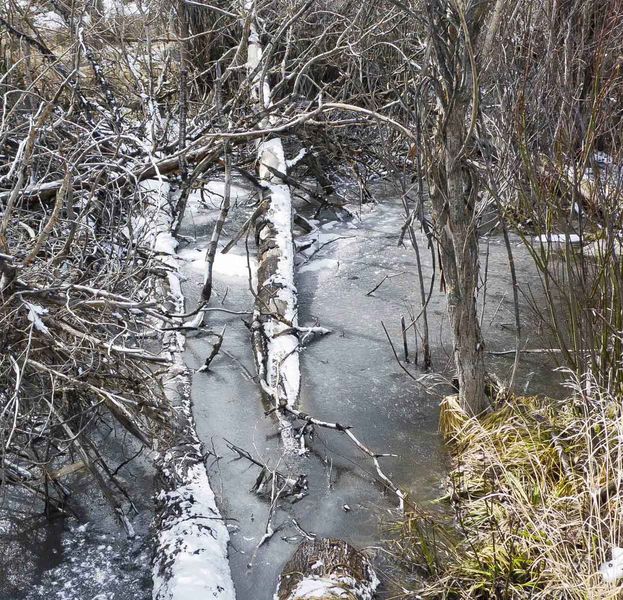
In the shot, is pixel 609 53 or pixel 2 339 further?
pixel 609 53

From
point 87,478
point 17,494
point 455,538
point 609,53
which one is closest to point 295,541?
point 455,538

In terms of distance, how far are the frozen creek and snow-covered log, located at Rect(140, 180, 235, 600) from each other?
19 cm

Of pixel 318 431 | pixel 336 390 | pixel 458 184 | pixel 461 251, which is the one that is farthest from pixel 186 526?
pixel 458 184

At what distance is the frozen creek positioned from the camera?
4277 millimetres

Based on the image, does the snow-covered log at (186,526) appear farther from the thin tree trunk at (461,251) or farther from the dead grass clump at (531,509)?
the thin tree trunk at (461,251)

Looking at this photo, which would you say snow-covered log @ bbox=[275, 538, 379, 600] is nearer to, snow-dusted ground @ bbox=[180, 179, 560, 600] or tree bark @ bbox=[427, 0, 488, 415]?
snow-dusted ground @ bbox=[180, 179, 560, 600]

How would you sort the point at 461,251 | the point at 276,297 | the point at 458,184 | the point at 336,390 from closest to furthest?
the point at 458,184 → the point at 461,251 → the point at 336,390 → the point at 276,297

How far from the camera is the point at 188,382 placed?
18.1 ft

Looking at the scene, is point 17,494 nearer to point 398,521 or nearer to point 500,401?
point 398,521

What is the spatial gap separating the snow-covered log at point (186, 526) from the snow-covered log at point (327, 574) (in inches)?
12.1

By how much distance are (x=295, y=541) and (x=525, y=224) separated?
17.1 feet

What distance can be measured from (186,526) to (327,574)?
80 centimetres

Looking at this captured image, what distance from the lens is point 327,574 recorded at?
3.89 m

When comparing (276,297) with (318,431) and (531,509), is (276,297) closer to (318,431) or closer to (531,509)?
(318,431)
